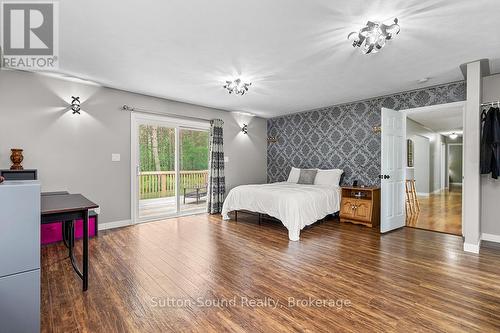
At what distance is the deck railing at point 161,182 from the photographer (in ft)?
15.9

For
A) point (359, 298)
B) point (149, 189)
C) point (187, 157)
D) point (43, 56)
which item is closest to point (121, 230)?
point (149, 189)

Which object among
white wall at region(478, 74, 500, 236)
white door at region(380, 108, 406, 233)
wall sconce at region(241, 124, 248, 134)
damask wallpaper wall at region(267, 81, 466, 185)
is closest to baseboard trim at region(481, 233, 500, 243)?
white wall at region(478, 74, 500, 236)

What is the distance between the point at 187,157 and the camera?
545 centimetres

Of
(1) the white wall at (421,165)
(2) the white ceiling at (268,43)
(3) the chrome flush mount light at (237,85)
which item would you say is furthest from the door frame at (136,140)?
(1) the white wall at (421,165)

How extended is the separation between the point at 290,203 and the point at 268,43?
228cm

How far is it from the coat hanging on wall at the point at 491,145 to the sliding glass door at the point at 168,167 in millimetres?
4757

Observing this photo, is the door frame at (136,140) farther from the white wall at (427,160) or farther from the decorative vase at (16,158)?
the white wall at (427,160)

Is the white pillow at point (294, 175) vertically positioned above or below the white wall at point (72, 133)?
below

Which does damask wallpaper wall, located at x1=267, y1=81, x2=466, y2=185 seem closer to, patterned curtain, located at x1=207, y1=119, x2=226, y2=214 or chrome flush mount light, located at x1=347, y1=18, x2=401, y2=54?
patterned curtain, located at x1=207, y1=119, x2=226, y2=214

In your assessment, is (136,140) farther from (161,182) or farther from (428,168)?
(428,168)

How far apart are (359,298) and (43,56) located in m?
4.33

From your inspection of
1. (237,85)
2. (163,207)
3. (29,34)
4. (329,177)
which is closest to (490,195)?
(329,177)

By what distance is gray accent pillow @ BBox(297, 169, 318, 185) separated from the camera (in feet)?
18.1

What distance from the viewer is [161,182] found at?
5.07 m
